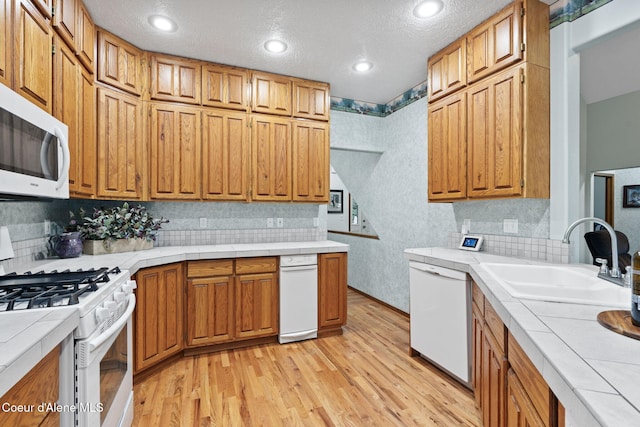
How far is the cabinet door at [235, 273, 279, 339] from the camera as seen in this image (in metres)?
2.87

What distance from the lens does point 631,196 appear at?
1919 mm

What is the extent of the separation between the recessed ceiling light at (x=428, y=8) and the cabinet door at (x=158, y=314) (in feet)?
8.64

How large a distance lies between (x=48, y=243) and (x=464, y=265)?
9.52 feet

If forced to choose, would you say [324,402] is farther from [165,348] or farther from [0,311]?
[0,311]

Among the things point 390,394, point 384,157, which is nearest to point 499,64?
point 384,157

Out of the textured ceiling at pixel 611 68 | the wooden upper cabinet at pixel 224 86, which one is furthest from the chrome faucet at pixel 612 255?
the wooden upper cabinet at pixel 224 86

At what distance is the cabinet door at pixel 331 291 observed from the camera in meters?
3.17

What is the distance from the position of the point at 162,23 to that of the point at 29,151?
62.9 inches

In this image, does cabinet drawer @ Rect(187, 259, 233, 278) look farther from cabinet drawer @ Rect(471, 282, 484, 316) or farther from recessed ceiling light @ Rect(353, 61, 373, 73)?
recessed ceiling light @ Rect(353, 61, 373, 73)

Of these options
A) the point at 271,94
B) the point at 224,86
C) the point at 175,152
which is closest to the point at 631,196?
the point at 271,94

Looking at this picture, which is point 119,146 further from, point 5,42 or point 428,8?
point 428,8

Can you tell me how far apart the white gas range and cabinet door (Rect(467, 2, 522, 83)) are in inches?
107

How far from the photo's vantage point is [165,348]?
251 centimetres

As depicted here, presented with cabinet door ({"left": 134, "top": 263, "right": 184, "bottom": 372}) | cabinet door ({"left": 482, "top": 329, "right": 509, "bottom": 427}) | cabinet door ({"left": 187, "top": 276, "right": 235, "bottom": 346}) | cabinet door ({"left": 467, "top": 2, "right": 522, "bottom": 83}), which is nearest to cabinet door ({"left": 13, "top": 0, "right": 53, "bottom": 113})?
cabinet door ({"left": 134, "top": 263, "right": 184, "bottom": 372})
